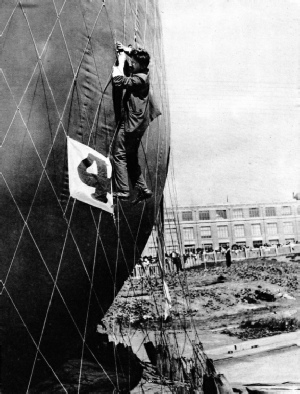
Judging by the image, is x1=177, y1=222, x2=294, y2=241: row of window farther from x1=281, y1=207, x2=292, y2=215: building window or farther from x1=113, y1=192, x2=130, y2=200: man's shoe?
x1=113, y1=192, x2=130, y2=200: man's shoe

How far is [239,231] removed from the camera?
153ft

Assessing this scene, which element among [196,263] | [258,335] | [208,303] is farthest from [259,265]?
[258,335]

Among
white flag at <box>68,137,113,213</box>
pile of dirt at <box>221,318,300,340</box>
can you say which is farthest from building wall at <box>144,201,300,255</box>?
white flag at <box>68,137,113,213</box>

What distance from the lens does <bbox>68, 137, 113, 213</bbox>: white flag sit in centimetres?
418

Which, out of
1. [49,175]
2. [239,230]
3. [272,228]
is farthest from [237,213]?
[49,175]

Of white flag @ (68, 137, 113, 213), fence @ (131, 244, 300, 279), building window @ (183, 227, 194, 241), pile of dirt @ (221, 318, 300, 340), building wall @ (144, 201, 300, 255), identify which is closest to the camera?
white flag @ (68, 137, 113, 213)

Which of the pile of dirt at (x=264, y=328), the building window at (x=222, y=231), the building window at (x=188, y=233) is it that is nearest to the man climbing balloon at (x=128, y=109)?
the pile of dirt at (x=264, y=328)

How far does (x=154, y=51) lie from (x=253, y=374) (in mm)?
6033

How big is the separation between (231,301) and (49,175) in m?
18.3

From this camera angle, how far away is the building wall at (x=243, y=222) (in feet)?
150

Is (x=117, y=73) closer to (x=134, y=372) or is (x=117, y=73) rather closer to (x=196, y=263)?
(x=134, y=372)

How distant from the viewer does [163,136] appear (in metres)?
6.38

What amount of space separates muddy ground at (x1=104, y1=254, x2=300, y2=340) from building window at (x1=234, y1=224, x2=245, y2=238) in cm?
1574

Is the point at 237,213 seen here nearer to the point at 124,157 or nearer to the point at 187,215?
the point at 187,215
